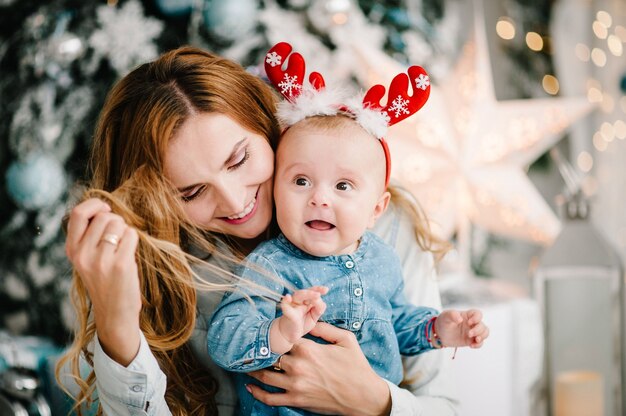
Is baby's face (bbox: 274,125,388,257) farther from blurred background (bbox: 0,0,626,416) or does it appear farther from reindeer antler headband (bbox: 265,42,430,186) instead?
blurred background (bbox: 0,0,626,416)

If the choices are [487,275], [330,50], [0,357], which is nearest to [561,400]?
[487,275]

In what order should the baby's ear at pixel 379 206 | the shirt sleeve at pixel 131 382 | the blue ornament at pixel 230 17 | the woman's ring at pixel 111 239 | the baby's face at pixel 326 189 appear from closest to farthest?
1. the woman's ring at pixel 111 239
2. the shirt sleeve at pixel 131 382
3. the baby's face at pixel 326 189
4. the baby's ear at pixel 379 206
5. the blue ornament at pixel 230 17

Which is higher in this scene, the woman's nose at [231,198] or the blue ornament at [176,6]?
the blue ornament at [176,6]

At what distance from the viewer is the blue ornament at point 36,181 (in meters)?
1.98

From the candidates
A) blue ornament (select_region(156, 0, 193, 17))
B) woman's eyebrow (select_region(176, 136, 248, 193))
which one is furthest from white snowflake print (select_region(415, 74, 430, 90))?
blue ornament (select_region(156, 0, 193, 17))

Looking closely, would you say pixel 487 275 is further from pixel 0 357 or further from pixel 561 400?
pixel 0 357

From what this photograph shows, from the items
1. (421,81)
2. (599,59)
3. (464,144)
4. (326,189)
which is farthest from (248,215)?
(599,59)

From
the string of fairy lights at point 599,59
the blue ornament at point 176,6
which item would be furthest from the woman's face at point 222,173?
the string of fairy lights at point 599,59

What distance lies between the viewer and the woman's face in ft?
3.83

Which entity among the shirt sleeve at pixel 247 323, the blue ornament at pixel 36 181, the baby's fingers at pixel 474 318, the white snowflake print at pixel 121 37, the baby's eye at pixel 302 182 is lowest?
the baby's fingers at pixel 474 318

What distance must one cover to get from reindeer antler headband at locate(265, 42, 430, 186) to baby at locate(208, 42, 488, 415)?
13 mm

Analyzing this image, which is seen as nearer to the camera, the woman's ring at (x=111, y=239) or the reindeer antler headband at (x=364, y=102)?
the woman's ring at (x=111, y=239)

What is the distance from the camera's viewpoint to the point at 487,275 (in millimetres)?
2734

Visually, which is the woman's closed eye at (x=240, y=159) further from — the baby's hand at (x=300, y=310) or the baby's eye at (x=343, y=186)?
the baby's hand at (x=300, y=310)
